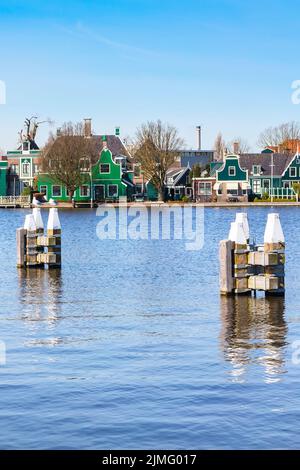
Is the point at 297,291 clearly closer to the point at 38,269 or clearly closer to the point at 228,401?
the point at 38,269

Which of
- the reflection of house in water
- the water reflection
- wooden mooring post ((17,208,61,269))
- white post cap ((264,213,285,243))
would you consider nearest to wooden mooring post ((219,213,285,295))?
white post cap ((264,213,285,243))

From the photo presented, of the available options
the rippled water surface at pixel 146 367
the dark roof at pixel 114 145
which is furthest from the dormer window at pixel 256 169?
the rippled water surface at pixel 146 367

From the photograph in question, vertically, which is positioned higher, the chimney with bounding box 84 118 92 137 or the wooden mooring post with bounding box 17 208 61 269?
the chimney with bounding box 84 118 92 137

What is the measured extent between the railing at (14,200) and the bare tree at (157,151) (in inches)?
703

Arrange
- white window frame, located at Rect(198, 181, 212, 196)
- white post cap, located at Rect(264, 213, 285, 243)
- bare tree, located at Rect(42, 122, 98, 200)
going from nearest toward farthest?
white post cap, located at Rect(264, 213, 285, 243) → bare tree, located at Rect(42, 122, 98, 200) → white window frame, located at Rect(198, 181, 212, 196)

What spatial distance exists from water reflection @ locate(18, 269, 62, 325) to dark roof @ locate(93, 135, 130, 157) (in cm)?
10210

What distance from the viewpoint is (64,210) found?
13212 centimetres

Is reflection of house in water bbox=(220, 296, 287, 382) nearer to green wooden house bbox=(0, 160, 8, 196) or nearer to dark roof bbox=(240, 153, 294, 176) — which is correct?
dark roof bbox=(240, 153, 294, 176)

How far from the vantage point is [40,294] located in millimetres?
31516

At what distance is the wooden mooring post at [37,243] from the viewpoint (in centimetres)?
3903

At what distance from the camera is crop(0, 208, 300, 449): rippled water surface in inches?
568

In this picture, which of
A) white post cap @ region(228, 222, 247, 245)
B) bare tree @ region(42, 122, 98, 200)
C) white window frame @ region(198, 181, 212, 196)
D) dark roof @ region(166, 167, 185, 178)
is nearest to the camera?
white post cap @ region(228, 222, 247, 245)

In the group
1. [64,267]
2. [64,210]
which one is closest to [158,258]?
[64,267]

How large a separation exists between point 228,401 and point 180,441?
2278mm
